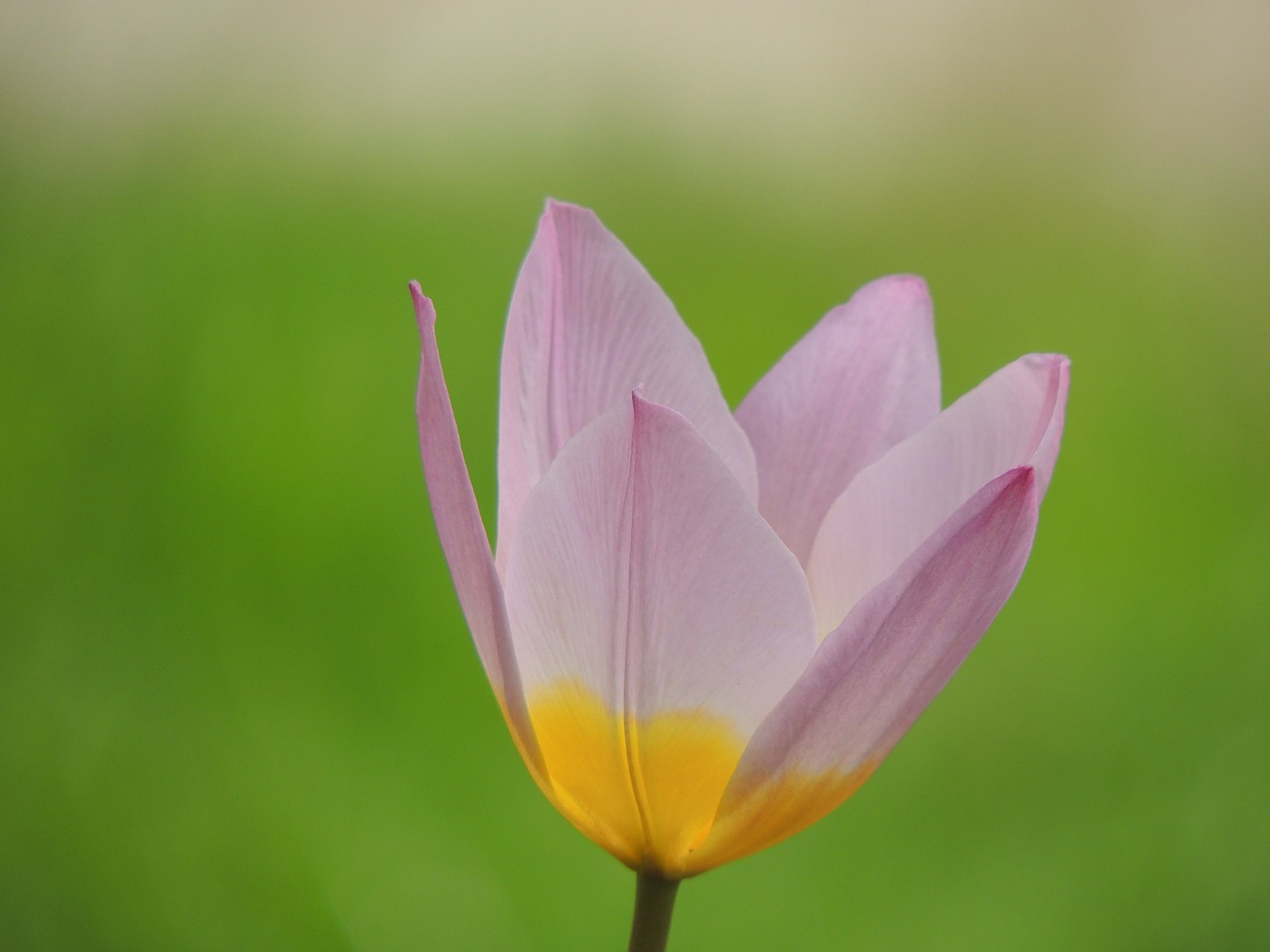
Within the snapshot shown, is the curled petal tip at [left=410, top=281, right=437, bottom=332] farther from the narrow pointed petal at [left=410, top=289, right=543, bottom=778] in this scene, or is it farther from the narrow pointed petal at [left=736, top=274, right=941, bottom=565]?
the narrow pointed petal at [left=736, top=274, right=941, bottom=565]

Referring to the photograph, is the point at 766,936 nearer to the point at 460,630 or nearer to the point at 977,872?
the point at 977,872

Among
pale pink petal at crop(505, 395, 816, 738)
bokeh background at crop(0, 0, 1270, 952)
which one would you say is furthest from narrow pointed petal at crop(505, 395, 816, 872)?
bokeh background at crop(0, 0, 1270, 952)

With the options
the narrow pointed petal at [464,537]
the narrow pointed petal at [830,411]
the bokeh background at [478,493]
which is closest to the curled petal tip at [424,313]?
the narrow pointed petal at [464,537]

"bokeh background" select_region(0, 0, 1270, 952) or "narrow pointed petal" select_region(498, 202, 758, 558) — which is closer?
"narrow pointed petal" select_region(498, 202, 758, 558)

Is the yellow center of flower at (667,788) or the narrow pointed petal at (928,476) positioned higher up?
the narrow pointed petal at (928,476)

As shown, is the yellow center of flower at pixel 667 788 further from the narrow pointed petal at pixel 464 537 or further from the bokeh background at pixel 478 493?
the bokeh background at pixel 478 493

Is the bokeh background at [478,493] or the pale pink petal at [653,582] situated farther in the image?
the bokeh background at [478,493]
